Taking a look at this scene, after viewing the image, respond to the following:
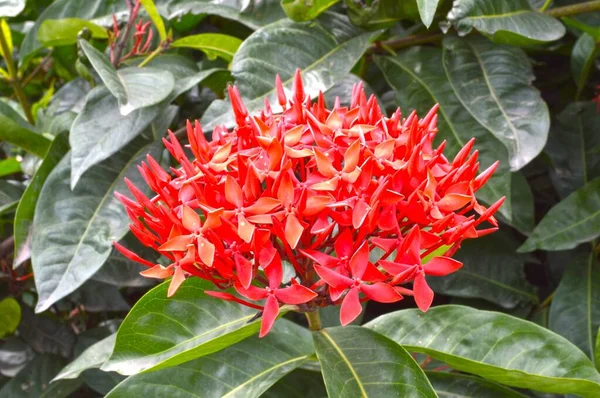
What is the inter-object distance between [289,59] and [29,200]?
0.51 meters

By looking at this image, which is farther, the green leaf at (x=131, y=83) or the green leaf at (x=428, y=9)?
the green leaf at (x=131, y=83)

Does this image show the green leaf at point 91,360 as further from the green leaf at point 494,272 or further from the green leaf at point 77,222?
the green leaf at point 494,272

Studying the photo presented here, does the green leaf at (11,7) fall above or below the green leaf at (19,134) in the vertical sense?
above

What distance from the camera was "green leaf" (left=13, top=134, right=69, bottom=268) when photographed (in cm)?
116

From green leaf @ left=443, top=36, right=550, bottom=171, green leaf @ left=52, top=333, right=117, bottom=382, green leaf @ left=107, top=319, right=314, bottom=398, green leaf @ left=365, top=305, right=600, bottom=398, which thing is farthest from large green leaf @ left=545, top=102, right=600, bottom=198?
green leaf @ left=52, top=333, right=117, bottom=382

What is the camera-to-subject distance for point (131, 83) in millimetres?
1185

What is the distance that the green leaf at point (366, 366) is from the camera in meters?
0.83

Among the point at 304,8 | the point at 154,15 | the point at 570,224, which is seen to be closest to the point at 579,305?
the point at 570,224

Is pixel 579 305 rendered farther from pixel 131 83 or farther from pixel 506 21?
pixel 131 83

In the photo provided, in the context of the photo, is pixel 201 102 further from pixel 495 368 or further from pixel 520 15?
pixel 495 368

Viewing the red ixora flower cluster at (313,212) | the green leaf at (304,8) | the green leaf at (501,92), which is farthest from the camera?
the green leaf at (304,8)

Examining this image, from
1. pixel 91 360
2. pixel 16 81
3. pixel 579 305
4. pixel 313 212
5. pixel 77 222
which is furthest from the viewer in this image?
pixel 16 81

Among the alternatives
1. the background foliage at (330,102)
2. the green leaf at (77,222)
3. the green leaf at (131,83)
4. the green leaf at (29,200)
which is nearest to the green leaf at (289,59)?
the background foliage at (330,102)

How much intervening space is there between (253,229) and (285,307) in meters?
0.19
